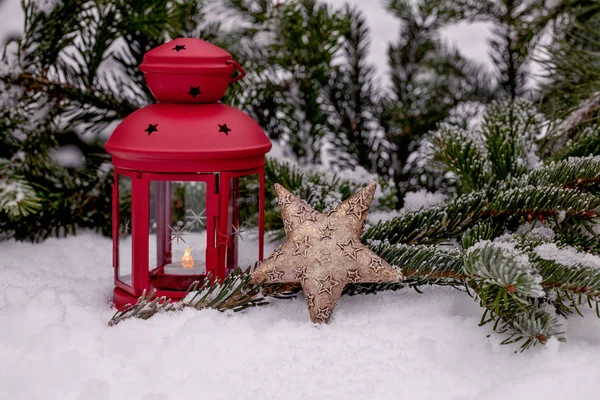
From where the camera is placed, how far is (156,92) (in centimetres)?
121

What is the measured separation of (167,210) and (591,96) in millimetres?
854

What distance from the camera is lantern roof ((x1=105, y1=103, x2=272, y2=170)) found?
1.13 m

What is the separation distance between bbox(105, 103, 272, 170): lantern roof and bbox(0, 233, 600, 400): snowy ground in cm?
25

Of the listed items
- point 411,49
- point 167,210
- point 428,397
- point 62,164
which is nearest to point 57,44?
point 62,164

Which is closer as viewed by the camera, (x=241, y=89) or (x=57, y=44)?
(x=57, y=44)

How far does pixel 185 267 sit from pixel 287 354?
0.38 m

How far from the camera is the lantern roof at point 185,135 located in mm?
1132

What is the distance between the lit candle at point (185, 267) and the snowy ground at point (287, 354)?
0.18 metres

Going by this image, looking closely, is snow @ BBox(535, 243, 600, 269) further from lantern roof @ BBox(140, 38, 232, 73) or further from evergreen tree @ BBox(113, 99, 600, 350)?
lantern roof @ BBox(140, 38, 232, 73)

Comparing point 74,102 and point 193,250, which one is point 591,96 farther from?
point 74,102

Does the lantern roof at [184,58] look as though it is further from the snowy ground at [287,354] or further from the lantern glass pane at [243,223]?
the snowy ground at [287,354]

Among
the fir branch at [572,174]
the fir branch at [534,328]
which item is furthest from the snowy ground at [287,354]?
the fir branch at [572,174]

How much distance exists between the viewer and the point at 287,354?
99 centimetres

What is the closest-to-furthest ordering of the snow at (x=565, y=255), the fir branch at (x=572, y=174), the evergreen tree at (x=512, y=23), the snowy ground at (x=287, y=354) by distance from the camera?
the snowy ground at (x=287, y=354) → the snow at (x=565, y=255) → the fir branch at (x=572, y=174) → the evergreen tree at (x=512, y=23)
